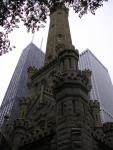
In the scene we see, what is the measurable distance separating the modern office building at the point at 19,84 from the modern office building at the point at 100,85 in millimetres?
27551

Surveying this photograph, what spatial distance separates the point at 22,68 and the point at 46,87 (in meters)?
107

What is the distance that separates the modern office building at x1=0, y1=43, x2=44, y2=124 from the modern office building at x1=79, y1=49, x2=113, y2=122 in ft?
90.4

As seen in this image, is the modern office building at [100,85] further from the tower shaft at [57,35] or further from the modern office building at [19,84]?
the tower shaft at [57,35]

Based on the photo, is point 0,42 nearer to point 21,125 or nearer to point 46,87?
point 21,125

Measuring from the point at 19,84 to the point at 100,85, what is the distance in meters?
44.2

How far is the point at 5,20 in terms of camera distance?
1395 cm

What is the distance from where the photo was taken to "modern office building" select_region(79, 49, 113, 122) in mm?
122000

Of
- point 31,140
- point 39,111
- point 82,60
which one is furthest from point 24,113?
point 82,60

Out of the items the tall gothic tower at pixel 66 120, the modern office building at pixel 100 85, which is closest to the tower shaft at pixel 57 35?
A: the tall gothic tower at pixel 66 120

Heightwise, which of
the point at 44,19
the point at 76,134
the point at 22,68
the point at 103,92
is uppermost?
the point at 22,68

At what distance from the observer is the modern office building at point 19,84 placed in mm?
111475

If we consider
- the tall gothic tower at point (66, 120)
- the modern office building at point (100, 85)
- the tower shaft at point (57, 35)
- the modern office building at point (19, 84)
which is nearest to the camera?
the tall gothic tower at point (66, 120)

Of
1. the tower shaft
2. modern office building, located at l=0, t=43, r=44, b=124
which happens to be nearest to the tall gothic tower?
the tower shaft

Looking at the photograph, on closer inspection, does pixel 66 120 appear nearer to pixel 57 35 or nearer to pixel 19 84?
pixel 57 35
